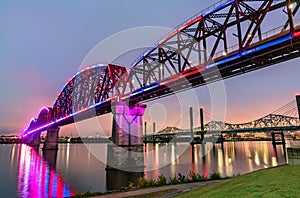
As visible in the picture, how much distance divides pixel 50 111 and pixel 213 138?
9543cm

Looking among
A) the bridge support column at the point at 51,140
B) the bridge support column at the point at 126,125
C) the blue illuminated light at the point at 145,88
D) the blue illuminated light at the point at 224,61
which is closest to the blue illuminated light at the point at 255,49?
the blue illuminated light at the point at 224,61

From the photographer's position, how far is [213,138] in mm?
136750

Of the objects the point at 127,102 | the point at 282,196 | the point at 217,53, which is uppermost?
the point at 217,53

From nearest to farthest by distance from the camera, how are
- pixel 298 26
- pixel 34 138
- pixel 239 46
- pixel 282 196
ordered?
pixel 282 196 < pixel 298 26 < pixel 239 46 < pixel 34 138

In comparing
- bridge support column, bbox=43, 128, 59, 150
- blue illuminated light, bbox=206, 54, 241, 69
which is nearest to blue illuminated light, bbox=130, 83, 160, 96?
blue illuminated light, bbox=206, 54, 241, 69

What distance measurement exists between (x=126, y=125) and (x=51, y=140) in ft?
242

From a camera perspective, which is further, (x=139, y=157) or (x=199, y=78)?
(x=139, y=157)

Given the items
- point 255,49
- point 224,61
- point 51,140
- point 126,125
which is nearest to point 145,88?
point 126,125

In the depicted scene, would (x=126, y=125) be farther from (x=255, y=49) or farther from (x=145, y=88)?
(x=255, y=49)

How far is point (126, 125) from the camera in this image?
42.3 m

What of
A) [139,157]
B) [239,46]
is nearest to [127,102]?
[139,157]

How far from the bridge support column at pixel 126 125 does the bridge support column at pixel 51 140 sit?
71.6 m

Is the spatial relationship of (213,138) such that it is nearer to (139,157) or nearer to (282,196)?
(139,157)

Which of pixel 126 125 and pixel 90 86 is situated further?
pixel 90 86
